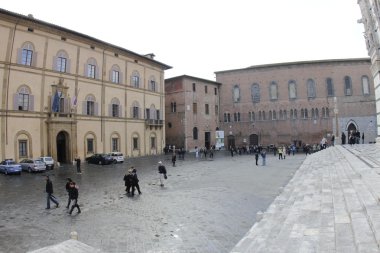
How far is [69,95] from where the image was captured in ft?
105

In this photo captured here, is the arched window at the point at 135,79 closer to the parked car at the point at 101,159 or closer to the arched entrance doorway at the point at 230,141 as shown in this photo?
the parked car at the point at 101,159

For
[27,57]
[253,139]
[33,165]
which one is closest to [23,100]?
[27,57]

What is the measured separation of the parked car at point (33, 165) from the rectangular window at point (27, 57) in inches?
351

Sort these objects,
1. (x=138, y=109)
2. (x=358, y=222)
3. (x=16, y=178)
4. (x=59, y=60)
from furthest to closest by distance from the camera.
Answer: (x=138, y=109)
(x=59, y=60)
(x=16, y=178)
(x=358, y=222)

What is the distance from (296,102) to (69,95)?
121ft

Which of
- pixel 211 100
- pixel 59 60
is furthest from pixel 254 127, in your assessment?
pixel 59 60

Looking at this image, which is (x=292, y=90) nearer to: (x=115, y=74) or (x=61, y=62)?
(x=115, y=74)

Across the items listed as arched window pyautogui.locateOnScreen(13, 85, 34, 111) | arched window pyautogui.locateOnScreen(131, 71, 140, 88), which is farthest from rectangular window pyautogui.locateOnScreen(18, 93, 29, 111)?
arched window pyautogui.locateOnScreen(131, 71, 140, 88)

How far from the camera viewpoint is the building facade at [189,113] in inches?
1911

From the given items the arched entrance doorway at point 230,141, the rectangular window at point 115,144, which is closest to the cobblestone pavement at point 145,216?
the rectangular window at point 115,144

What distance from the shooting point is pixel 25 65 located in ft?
92.9

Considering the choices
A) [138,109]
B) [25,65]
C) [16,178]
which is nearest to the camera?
[16,178]

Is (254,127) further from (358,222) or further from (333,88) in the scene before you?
(358,222)

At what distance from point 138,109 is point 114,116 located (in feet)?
13.8
